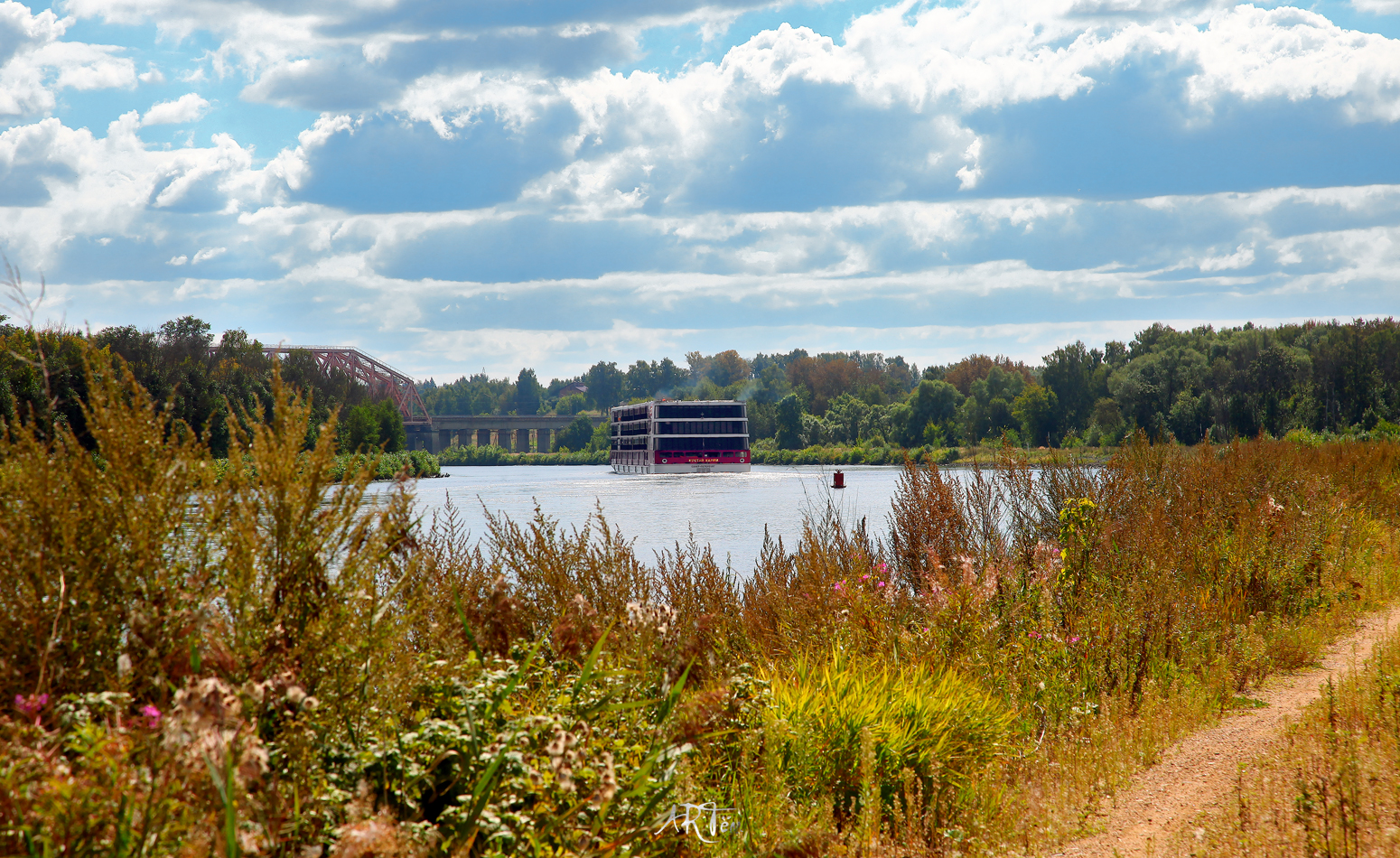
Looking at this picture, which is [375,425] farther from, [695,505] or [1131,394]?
[1131,394]

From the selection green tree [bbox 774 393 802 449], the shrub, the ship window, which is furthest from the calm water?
green tree [bbox 774 393 802 449]

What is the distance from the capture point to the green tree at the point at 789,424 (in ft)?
383

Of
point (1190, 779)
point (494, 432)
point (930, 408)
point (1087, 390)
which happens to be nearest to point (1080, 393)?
point (1087, 390)

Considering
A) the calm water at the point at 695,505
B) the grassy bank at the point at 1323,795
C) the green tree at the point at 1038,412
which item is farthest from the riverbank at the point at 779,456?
the grassy bank at the point at 1323,795

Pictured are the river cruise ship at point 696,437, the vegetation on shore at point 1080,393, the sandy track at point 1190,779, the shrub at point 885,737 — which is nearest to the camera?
the sandy track at point 1190,779

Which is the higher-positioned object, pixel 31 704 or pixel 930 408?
pixel 930 408

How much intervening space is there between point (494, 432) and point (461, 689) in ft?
475

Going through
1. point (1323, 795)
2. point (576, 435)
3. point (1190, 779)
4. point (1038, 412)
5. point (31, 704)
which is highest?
point (1038, 412)

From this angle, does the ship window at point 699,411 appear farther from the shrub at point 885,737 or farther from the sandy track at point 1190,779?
the shrub at point 885,737

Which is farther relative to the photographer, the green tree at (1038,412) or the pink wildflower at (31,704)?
the green tree at (1038,412)

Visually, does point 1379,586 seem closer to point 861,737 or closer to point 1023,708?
point 1023,708

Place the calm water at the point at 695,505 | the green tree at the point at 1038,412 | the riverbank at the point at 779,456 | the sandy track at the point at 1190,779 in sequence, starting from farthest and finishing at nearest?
the riverbank at the point at 779,456 → the green tree at the point at 1038,412 → the calm water at the point at 695,505 → the sandy track at the point at 1190,779

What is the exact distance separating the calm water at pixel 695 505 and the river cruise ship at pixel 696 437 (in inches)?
64.9

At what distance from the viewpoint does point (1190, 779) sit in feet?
20.6
